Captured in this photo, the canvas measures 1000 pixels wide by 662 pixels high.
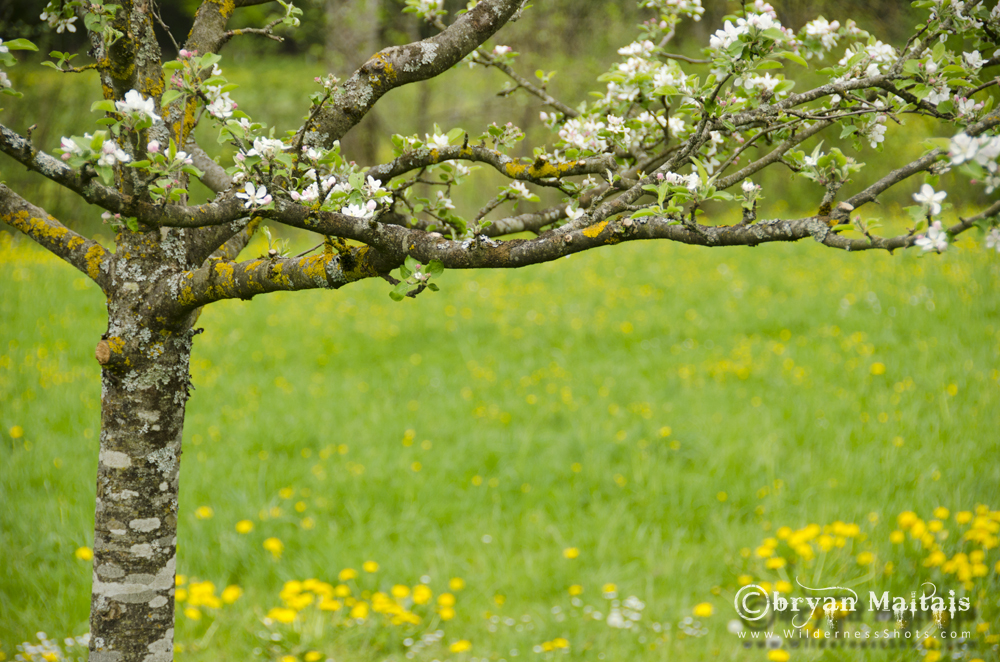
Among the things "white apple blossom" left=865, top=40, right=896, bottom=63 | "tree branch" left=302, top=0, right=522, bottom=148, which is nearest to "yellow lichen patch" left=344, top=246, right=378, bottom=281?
"tree branch" left=302, top=0, right=522, bottom=148

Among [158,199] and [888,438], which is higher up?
[158,199]

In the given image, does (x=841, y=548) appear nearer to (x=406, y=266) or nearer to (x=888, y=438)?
(x=888, y=438)

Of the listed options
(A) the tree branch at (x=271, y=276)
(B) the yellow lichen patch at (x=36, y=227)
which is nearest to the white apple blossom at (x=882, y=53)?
(A) the tree branch at (x=271, y=276)

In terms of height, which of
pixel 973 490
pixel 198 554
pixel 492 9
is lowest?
pixel 198 554

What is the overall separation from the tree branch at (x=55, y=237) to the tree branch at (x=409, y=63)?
2.60 feet

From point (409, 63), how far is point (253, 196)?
0.79 meters

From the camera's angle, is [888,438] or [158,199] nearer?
[158,199]

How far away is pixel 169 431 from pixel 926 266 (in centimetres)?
910

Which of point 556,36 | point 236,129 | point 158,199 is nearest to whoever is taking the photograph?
point 236,129

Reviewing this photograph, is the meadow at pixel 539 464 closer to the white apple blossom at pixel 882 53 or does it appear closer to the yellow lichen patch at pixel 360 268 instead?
the white apple blossom at pixel 882 53

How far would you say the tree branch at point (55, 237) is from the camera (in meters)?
2.07

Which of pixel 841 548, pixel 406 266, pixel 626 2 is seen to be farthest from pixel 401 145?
pixel 626 2

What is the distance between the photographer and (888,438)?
16.8 feet

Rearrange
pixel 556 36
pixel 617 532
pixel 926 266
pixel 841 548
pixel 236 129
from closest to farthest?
pixel 236 129 < pixel 841 548 < pixel 617 532 < pixel 926 266 < pixel 556 36
